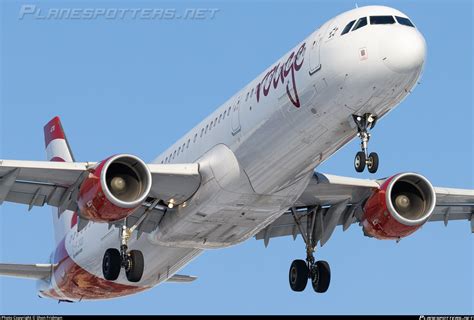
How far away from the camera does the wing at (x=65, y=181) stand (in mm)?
34344

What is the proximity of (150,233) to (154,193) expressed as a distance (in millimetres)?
2117

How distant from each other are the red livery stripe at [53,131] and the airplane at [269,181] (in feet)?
27.7

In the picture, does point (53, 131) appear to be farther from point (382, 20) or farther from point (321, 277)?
point (382, 20)

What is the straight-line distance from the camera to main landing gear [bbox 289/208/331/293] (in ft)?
125

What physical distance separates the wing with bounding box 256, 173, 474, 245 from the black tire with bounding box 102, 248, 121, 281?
6.09 m

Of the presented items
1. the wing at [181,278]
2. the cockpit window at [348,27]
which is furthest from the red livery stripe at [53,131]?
the cockpit window at [348,27]

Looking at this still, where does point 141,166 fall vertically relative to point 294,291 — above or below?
above

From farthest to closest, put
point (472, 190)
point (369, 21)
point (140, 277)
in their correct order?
1. point (472, 190)
2. point (140, 277)
3. point (369, 21)

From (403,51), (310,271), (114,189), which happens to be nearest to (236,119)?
(114,189)

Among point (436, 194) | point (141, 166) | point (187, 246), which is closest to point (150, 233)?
point (187, 246)

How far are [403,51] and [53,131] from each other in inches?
913

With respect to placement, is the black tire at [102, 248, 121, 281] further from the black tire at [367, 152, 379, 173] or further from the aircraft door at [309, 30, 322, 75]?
the black tire at [367, 152, 379, 173]

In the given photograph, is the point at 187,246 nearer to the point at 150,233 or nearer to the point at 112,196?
the point at 150,233

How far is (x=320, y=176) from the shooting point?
36.1 m
